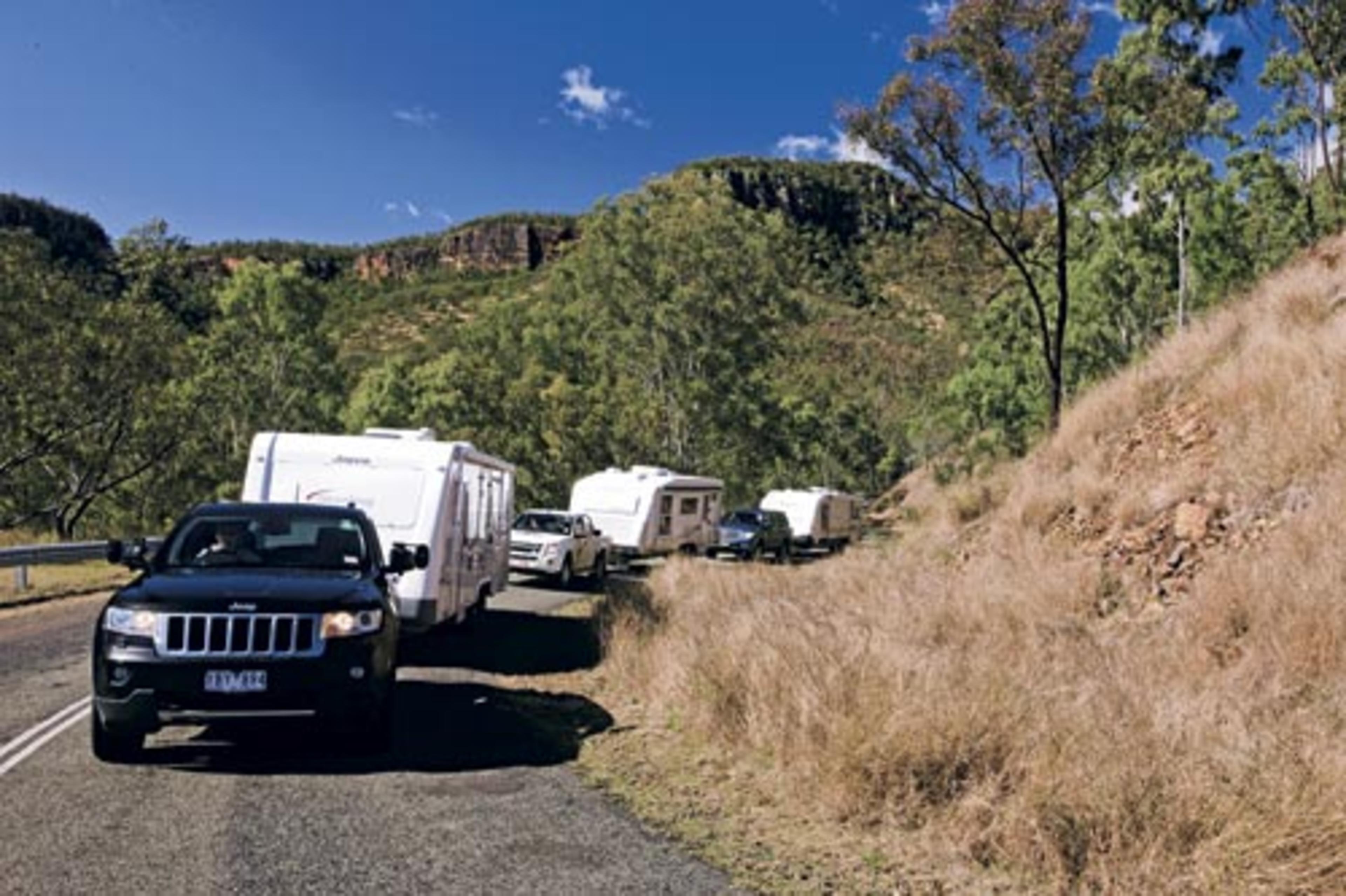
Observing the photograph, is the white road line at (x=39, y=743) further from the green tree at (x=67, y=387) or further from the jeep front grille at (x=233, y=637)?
the green tree at (x=67, y=387)

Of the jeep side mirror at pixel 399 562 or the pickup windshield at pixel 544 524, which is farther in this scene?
the pickup windshield at pixel 544 524

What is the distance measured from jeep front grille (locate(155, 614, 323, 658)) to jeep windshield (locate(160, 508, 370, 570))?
1084 millimetres

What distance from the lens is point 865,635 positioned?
27.2 feet

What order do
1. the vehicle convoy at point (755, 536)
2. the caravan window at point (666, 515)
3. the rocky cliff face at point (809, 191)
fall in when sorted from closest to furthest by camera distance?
the caravan window at point (666, 515) → the vehicle convoy at point (755, 536) → the rocky cliff face at point (809, 191)

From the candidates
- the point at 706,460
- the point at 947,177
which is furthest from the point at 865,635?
the point at 706,460

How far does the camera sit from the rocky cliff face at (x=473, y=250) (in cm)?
15575

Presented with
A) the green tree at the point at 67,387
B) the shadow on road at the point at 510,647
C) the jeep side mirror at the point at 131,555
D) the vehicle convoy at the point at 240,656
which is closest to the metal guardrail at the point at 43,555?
the shadow on road at the point at 510,647

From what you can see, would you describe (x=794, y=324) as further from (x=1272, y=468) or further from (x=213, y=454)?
(x=1272, y=468)

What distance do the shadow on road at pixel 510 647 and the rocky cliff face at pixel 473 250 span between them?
5543 inches

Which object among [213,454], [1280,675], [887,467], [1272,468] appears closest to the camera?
[1280,675]

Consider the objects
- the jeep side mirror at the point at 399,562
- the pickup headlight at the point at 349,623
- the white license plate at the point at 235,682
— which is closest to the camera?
the white license plate at the point at 235,682

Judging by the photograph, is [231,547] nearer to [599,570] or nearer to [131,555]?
[131,555]

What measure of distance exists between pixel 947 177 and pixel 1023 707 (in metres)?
20.6

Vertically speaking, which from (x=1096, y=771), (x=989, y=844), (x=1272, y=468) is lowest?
(x=989, y=844)
